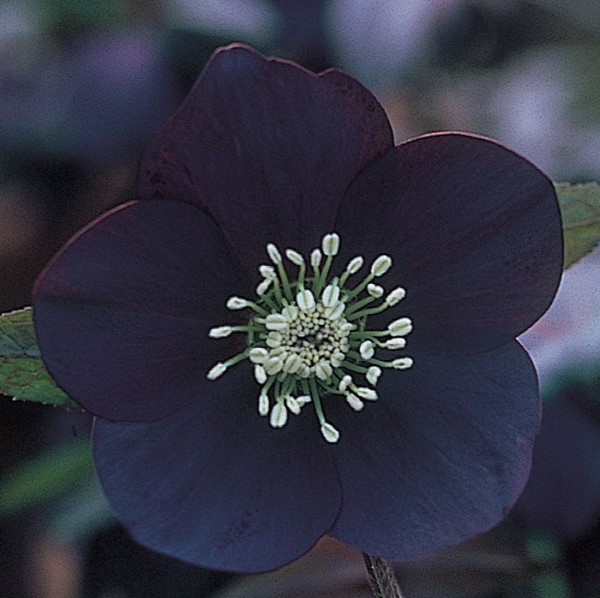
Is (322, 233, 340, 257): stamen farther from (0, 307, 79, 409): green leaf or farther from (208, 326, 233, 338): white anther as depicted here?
(0, 307, 79, 409): green leaf

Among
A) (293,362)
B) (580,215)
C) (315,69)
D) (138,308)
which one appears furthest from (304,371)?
(315,69)

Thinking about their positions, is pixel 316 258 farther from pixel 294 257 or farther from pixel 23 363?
pixel 23 363

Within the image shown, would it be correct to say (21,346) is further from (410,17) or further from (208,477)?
(410,17)

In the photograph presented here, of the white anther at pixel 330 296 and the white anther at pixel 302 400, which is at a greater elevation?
the white anther at pixel 330 296

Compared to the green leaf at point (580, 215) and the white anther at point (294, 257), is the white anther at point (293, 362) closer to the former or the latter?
the white anther at point (294, 257)

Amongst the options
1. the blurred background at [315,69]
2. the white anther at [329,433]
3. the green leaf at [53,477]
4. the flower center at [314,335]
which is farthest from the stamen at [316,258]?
the green leaf at [53,477]
